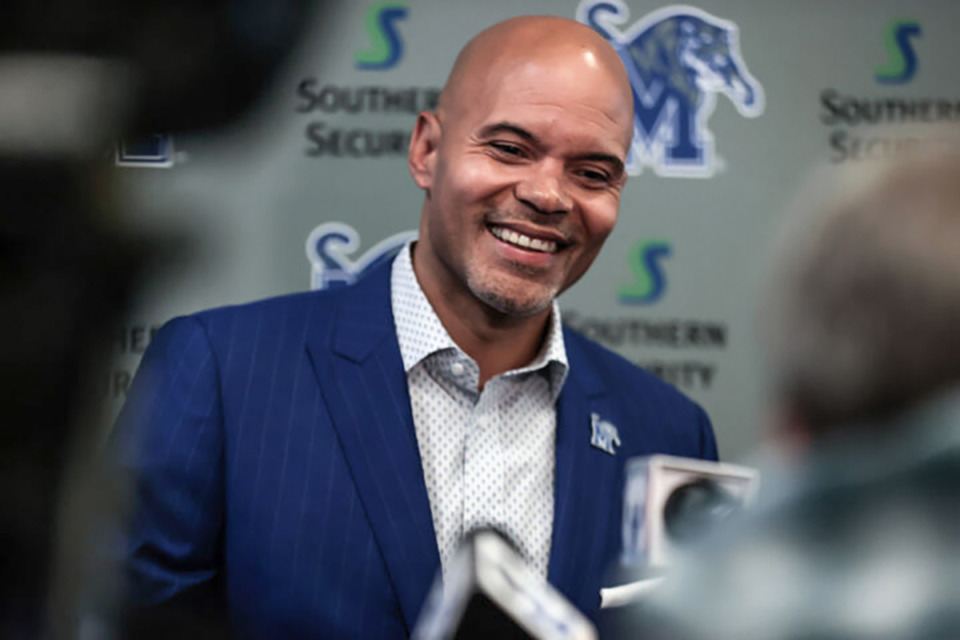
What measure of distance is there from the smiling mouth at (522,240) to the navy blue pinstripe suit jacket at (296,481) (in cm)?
26

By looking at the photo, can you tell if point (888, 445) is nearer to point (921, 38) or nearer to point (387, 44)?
point (387, 44)

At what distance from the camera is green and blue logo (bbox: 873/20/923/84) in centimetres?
257

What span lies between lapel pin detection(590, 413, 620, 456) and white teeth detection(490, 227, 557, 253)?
347 millimetres

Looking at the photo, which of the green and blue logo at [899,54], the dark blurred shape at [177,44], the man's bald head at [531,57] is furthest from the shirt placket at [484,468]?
the green and blue logo at [899,54]

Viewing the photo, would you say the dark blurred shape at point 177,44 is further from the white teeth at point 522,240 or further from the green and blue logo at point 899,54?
the green and blue logo at point 899,54

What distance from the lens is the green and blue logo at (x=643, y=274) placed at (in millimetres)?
2496

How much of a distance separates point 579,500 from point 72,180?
1.48m

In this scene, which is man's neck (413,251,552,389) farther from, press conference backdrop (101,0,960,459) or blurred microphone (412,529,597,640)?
blurred microphone (412,529,597,640)

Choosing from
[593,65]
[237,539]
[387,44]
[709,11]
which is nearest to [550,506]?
[237,539]

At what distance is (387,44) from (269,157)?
0.41m

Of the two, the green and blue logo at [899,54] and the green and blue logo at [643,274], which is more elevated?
the green and blue logo at [899,54]

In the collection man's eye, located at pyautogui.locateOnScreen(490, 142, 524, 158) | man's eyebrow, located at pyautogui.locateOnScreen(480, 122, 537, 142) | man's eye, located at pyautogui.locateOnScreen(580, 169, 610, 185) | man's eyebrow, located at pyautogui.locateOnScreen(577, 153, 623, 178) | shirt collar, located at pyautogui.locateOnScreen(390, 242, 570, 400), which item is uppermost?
man's eyebrow, located at pyautogui.locateOnScreen(480, 122, 537, 142)

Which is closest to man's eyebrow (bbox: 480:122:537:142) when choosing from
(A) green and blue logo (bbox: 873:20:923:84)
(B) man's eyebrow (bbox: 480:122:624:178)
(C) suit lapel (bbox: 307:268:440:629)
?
(B) man's eyebrow (bbox: 480:122:624:178)

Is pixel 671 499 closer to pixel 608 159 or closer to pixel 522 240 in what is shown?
pixel 522 240
